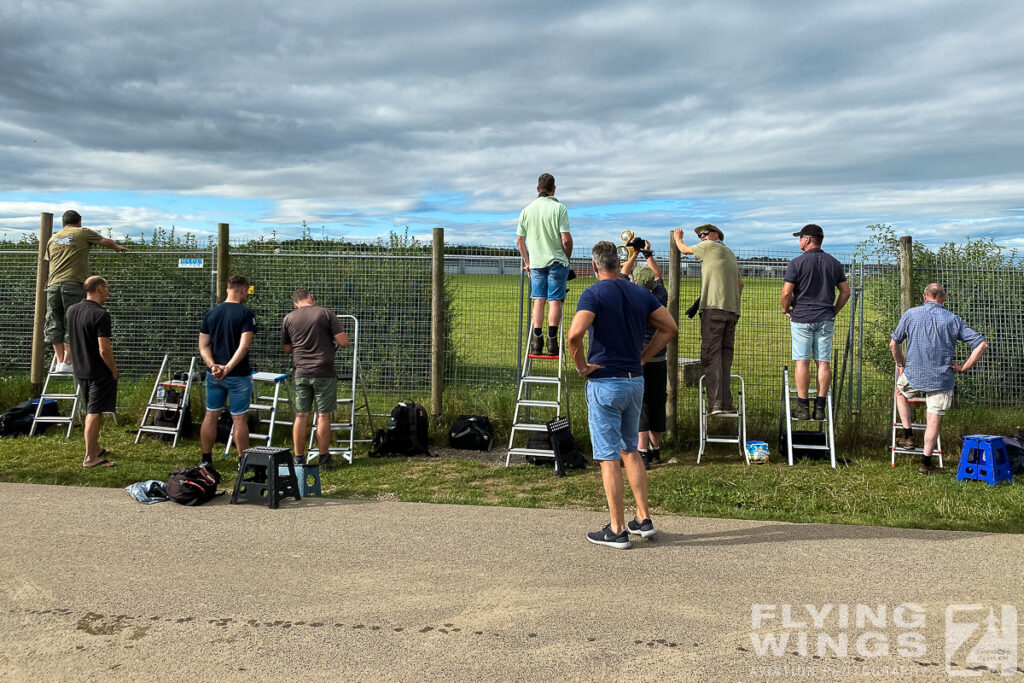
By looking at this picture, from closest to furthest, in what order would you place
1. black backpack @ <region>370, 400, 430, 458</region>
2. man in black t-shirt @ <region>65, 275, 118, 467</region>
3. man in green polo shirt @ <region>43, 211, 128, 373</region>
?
man in black t-shirt @ <region>65, 275, 118, 467</region>, black backpack @ <region>370, 400, 430, 458</region>, man in green polo shirt @ <region>43, 211, 128, 373</region>

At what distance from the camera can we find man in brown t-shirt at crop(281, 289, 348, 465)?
870 cm

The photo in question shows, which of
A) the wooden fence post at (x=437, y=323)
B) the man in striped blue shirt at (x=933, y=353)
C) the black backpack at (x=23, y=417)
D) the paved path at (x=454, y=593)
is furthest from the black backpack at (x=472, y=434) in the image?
the black backpack at (x=23, y=417)

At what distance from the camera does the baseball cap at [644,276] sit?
934cm

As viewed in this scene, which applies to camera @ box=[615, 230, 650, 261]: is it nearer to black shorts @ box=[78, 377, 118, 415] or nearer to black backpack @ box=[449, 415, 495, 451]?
black backpack @ box=[449, 415, 495, 451]

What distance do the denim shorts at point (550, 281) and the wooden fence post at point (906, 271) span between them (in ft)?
13.9

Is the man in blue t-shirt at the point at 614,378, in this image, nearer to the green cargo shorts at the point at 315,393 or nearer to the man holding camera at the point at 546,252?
the man holding camera at the point at 546,252

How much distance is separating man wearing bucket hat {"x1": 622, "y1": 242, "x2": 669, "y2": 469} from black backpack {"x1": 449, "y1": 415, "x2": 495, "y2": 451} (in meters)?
1.93

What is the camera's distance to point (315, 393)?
8.83 m

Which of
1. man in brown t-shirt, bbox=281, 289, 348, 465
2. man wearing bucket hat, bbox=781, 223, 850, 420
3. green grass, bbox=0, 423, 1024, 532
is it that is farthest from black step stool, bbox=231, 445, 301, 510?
man wearing bucket hat, bbox=781, 223, 850, 420

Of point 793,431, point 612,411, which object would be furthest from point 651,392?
point 612,411

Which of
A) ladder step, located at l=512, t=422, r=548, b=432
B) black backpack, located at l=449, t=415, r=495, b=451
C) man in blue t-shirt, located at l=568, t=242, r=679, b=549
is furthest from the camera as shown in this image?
black backpack, located at l=449, t=415, r=495, b=451

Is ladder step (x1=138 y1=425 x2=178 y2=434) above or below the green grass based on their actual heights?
above

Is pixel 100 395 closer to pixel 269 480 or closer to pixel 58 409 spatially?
pixel 58 409

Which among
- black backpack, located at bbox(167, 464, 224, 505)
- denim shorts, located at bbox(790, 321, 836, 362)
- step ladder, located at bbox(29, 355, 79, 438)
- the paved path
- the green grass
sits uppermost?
denim shorts, located at bbox(790, 321, 836, 362)
